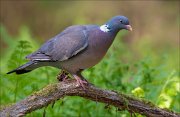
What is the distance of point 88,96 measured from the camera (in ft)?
16.6

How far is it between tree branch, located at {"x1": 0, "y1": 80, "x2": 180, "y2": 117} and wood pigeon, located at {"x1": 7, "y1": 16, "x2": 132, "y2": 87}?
0.30ft

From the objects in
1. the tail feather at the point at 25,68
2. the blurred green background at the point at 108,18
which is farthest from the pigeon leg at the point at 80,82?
the blurred green background at the point at 108,18

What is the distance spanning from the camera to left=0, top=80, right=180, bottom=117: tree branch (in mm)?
4836

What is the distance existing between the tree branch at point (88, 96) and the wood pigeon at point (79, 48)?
0.30ft

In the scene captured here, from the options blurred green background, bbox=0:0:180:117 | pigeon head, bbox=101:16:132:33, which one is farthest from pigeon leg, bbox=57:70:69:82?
blurred green background, bbox=0:0:180:117

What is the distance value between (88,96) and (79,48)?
42cm

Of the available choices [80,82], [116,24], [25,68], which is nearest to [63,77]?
[80,82]

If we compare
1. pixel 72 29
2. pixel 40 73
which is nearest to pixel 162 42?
pixel 40 73

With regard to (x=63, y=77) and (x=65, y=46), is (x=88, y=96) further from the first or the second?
(x=65, y=46)

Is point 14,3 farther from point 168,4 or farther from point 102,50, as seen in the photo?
point 102,50

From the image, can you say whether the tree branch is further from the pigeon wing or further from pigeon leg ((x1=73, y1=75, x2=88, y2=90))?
the pigeon wing

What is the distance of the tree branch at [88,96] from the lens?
15.9 feet

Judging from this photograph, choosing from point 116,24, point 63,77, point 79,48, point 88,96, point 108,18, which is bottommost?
point 88,96

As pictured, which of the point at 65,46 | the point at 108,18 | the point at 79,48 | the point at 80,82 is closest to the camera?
the point at 80,82
